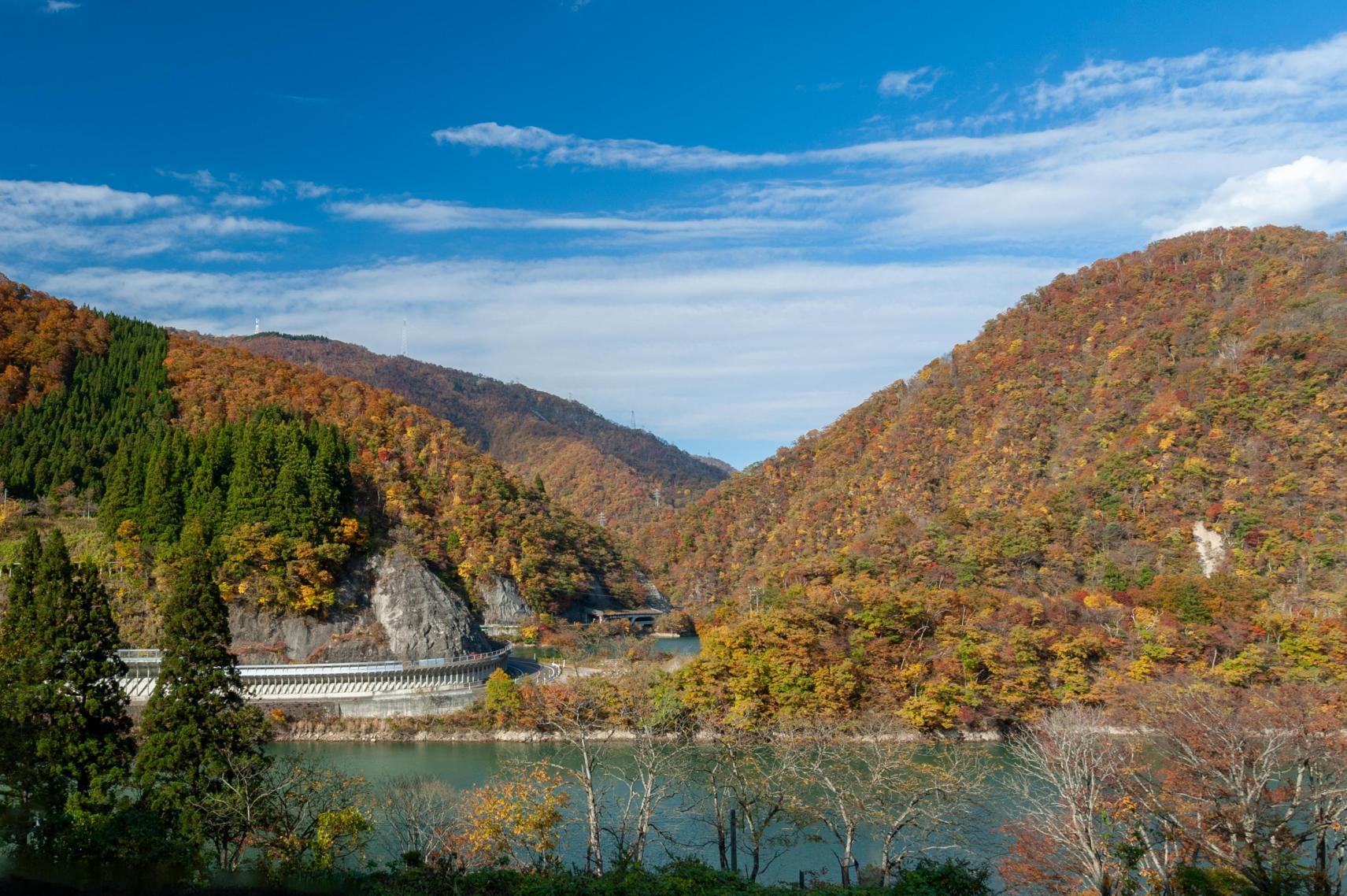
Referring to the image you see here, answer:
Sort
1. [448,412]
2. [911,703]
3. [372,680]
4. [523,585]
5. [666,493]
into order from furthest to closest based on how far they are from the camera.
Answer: [448,412], [666,493], [523,585], [372,680], [911,703]

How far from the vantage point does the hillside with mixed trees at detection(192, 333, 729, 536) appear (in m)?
121

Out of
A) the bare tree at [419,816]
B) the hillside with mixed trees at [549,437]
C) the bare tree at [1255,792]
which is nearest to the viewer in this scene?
the bare tree at [1255,792]

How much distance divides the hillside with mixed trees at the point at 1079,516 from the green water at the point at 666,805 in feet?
15.8

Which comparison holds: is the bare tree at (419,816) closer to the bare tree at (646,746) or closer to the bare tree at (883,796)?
the bare tree at (646,746)

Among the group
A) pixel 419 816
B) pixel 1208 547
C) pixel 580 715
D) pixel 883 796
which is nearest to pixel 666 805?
pixel 883 796

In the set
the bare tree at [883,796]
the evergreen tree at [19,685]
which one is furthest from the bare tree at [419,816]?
the bare tree at [883,796]

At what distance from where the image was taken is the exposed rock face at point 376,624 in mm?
35750

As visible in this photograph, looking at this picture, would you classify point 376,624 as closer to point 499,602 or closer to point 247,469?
point 247,469

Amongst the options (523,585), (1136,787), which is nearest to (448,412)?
(523,585)

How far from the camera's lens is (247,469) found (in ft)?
130

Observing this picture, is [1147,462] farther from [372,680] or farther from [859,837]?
[372,680]

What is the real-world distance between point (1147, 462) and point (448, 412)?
137768 mm

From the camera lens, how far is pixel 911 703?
2912 centimetres

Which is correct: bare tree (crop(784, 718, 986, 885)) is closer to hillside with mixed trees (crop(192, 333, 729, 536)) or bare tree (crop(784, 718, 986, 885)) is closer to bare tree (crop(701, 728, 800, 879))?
bare tree (crop(701, 728, 800, 879))
